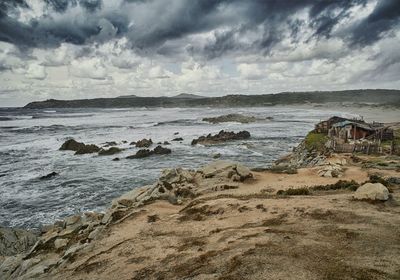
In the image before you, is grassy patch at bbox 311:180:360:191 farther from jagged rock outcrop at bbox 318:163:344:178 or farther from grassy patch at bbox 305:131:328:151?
grassy patch at bbox 305:131:328:151

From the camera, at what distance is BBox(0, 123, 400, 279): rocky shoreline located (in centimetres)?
1148

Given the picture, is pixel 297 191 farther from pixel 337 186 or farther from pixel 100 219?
pixel 100 219

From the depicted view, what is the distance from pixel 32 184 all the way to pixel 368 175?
2735cm

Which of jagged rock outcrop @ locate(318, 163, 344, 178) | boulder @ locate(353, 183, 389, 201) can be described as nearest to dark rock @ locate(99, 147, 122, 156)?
jagged rock outcrop @ locate(318, 163, 344, 178)

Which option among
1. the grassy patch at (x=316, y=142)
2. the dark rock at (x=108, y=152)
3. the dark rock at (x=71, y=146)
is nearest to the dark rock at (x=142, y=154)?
the dark rock at (x=108, y=152)

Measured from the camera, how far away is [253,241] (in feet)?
42.6

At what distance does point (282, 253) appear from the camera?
1164cm

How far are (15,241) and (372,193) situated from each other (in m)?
18.5

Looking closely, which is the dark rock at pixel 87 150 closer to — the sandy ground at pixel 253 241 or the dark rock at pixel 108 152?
the dark rock at pixel 108 152

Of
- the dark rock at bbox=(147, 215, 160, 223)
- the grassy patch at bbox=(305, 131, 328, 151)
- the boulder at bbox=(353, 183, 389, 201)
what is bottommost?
the grassy patch at bbox=(305, 131, 328, 151)

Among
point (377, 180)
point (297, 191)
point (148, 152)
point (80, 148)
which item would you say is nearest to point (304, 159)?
point (377, 180)

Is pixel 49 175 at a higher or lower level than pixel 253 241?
lower

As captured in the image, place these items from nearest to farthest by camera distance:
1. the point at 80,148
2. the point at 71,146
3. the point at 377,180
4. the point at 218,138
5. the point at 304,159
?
1. the point at 377,180
2. the point at 304,159
3. the point at 80,148
4. the point at 71,146
5. the point at 218,138

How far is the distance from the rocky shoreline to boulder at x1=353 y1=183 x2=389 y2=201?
49 millimetres
